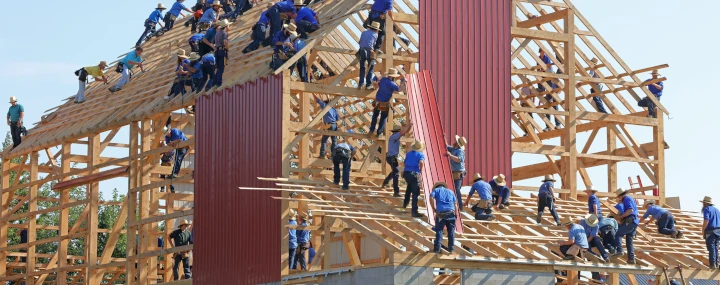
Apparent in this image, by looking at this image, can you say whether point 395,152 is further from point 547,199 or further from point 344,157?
point 547,199

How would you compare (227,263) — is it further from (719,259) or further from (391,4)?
(719,259)

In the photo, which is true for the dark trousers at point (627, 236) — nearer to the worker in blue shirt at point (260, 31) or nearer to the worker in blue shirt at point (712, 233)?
the worker in blue shirt at point (712, 233)

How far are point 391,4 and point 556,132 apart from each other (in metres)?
6.55

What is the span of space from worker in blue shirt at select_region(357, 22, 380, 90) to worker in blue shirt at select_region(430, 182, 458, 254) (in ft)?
15.6

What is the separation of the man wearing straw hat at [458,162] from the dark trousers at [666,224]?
4.19m

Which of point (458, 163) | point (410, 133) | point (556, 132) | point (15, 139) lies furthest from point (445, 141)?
point (15, 139)

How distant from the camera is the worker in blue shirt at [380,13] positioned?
25922 millimetres

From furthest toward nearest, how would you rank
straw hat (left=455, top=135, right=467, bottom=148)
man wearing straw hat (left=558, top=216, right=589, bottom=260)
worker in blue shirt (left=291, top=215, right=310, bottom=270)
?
worker in blue shirt (left=291, top=215, right=310, bottom=270) → straw hat (left=455, top=135, right=467, bottom=148) → man wearing straw hat (left=558, top=216, right=589, bottom=260)

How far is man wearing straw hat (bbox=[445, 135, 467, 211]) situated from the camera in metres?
24.3

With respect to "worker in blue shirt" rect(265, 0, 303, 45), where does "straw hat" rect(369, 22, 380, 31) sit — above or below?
below

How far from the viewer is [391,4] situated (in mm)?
26016

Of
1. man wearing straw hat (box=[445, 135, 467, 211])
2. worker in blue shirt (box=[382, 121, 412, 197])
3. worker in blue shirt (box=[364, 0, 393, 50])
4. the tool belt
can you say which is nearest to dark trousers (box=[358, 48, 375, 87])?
worker in blue shirt (box=[364, 0, 393, 50])

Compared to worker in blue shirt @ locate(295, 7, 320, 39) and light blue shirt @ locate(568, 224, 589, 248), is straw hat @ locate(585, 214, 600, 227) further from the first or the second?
worker in blue shirt @ locate(295, 7, 320, 39)

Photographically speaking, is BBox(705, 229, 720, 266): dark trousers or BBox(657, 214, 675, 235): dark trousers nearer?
BBox(705, 229, 720, 266): dark trousers
